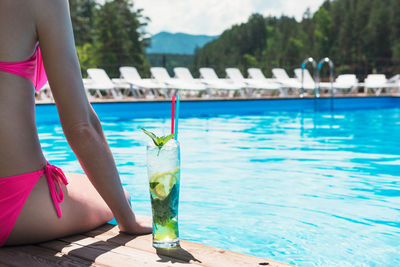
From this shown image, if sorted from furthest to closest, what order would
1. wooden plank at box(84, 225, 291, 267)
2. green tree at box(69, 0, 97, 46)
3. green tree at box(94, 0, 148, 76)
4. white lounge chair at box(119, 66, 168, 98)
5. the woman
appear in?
green tree at box(69, 0, 97, 46), green tree at box(94, 0, 148, 76), white lounge chair at box(119, 66, 168, 98), the woman, wooden plank at box(84, 225, 291, 267)

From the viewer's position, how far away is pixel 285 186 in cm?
376

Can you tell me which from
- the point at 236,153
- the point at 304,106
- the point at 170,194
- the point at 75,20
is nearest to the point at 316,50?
the point at 75,20

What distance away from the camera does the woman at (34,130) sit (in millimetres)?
1305

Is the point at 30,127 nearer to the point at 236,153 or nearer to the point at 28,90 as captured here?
the point at 28,90

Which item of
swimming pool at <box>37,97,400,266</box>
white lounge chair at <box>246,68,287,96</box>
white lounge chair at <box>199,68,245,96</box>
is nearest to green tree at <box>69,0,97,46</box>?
white lounge chair at <box>246,68,287,96</box>

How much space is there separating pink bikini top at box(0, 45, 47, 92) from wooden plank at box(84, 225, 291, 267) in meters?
0.49

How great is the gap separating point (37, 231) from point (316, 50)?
54.9m

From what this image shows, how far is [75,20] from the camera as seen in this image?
35.9 meters

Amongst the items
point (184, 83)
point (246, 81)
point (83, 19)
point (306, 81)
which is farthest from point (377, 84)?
point (83, 19)

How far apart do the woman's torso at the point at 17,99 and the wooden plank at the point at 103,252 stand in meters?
0.23

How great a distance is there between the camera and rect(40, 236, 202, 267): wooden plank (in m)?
1.21

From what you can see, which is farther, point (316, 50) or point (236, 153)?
point (316, 50)

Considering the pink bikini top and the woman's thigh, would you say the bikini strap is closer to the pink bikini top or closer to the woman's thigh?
the woman's thigh

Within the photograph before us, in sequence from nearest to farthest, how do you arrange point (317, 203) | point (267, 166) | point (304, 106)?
point (317, 203)
point (267, 166)
point (304, 106)
